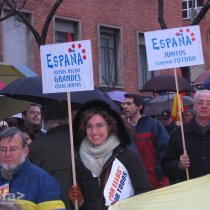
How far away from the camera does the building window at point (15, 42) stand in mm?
17328

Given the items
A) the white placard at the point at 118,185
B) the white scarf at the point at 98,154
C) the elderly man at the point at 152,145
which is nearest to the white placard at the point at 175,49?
the elderly man at the point at 152,145

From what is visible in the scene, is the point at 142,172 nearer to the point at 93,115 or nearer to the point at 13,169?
the point at 93,115

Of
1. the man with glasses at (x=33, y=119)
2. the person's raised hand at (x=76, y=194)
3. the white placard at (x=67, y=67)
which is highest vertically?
the white placard at (x=67, y=67)

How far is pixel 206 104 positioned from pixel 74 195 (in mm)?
1852

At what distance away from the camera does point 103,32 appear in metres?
20.9

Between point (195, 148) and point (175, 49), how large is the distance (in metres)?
1.17

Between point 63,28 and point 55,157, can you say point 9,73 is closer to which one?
point 55,157

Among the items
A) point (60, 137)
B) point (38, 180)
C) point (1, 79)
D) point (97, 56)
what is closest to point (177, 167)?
point (60, 137)

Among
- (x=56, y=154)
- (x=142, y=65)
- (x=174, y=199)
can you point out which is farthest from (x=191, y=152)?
(x=142, y=65)

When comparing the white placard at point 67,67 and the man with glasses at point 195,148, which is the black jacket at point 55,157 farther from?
→ the man with glasses at point 195,148

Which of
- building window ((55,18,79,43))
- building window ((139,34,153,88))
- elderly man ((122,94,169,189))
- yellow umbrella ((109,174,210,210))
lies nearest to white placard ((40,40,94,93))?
yellow umbrella ((109,174,210,210))

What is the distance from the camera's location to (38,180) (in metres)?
4.50

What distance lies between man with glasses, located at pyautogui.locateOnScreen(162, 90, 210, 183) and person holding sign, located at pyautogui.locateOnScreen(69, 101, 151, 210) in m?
1.26

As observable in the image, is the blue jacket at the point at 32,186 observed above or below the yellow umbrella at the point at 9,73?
below
